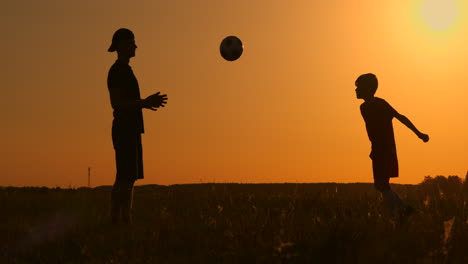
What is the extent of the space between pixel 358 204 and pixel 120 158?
372 cm

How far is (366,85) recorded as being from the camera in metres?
8.47

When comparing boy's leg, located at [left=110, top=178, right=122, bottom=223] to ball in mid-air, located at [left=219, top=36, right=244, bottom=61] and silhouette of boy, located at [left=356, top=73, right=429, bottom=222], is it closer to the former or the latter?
silhouette of boy, located at [left=356, top=73, right=429, bottom=222]

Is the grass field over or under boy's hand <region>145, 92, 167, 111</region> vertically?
under

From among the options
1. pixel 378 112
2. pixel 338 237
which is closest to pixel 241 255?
pixel 338 237

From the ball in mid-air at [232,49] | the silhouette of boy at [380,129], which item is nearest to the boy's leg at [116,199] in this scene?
the silhouette of boy at [380,129]

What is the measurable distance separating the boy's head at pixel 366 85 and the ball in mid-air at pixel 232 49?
106 inches

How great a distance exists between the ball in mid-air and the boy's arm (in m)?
3.16

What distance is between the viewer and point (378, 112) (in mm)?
8391

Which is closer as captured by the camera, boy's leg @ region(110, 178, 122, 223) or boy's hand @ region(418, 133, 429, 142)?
boy's hand @ region(418, 133, 429, 142)

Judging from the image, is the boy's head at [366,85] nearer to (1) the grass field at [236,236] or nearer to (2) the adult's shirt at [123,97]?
(1) the grass field at [236,236]

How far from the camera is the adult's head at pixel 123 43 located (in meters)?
8.39

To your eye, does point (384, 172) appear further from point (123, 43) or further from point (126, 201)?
point (123, 43)

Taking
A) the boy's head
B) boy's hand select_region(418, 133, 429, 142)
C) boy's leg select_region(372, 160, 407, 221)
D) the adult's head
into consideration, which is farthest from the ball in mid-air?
Answer: boy's hand select_region(418, 133, 429, 142)

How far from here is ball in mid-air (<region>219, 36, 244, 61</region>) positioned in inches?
422
